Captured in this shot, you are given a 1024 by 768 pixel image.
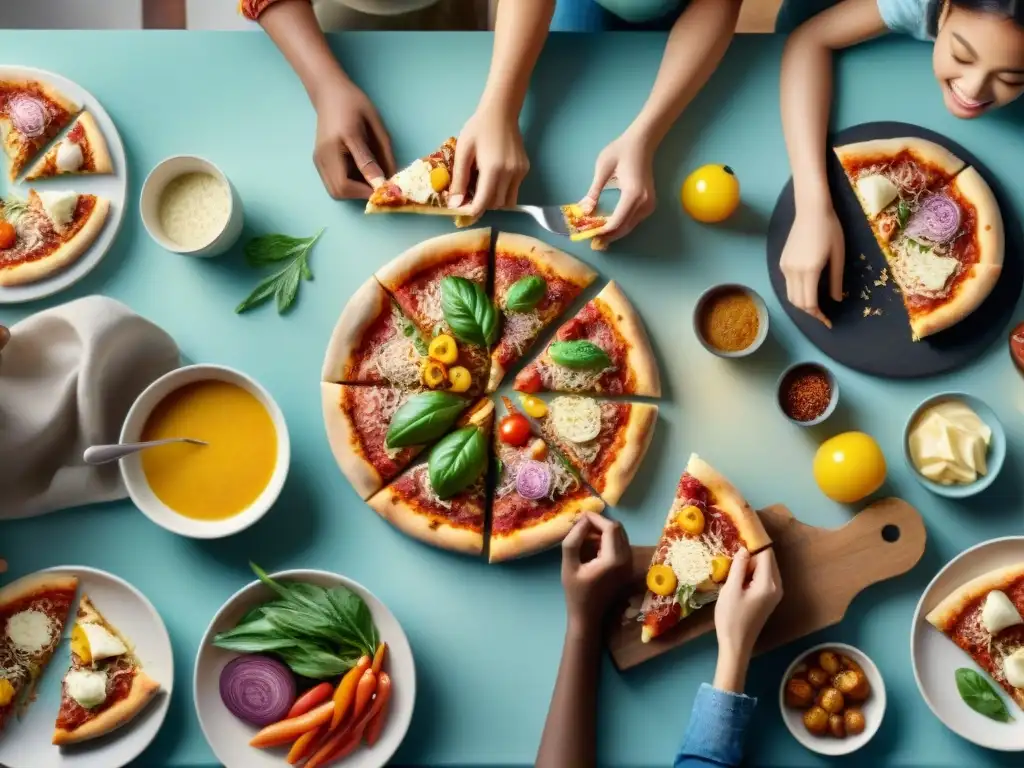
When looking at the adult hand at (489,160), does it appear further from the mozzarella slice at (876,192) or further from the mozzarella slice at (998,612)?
the mozzarella slice at (998,612)

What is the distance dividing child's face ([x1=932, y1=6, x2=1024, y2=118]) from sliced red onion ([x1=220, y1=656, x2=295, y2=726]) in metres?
2.22

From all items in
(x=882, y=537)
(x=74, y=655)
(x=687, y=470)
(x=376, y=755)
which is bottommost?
(x=376, y=755)

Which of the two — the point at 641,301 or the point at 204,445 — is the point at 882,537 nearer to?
the point at 641,301

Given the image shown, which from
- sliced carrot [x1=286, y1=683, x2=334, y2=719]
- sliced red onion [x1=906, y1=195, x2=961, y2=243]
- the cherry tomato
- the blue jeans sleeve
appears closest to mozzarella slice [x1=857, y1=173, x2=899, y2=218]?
sliced red onion [x1=906, y1=195, x2=961, y2=243]

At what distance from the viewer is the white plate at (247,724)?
7.83 ft

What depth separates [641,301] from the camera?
2668mm

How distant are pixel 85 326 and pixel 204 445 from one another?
0.42m

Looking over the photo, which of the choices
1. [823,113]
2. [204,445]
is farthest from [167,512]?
[823,113]

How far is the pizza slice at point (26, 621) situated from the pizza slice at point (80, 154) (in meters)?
1.13

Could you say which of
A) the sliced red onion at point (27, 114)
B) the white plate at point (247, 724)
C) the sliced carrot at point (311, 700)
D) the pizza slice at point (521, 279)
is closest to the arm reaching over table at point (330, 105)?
the pizza slice at point (521, 279)

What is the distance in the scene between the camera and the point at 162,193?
2572 mm

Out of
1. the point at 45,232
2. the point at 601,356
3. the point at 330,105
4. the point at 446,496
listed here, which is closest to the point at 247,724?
the point at 446,496

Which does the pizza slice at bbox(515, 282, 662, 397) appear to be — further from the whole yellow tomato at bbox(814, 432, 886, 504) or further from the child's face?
the child's face

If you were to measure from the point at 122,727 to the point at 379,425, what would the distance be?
103 centimetres
